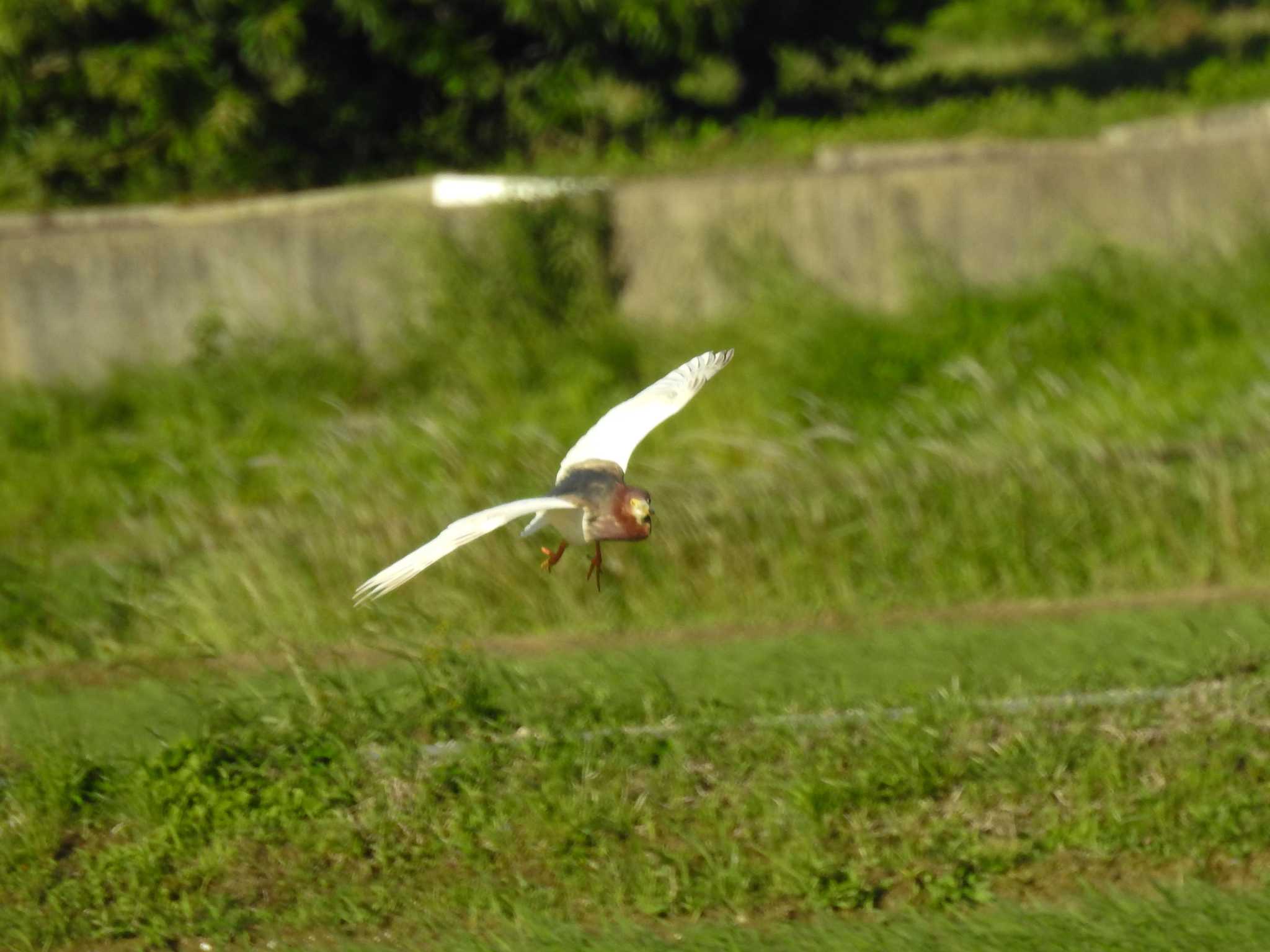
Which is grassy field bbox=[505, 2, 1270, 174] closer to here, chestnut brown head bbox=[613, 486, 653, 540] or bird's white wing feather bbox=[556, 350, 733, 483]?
bird's white wing feather bbox=[556, 350, 733, 483]

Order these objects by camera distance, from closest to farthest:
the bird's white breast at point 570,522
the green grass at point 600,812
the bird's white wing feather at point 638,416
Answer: the bird's white breast at point 570,522
the bird's white wing feather at point 638,416
the green grass at point 600,812

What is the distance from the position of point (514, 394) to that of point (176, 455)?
1726 millimetres

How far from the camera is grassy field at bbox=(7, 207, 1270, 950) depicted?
514cm

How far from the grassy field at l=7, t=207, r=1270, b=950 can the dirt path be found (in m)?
0.03

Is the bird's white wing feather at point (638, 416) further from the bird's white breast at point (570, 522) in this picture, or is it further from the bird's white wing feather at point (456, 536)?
the bird's white wing feather at point (456, 536)

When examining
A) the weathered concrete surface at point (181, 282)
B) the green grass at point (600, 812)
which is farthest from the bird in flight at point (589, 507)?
the weathered concrete surface at point (181, 282)

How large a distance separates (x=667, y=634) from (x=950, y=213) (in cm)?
476

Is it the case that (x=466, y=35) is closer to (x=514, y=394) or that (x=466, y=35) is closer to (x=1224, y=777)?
(x=514, y=394)

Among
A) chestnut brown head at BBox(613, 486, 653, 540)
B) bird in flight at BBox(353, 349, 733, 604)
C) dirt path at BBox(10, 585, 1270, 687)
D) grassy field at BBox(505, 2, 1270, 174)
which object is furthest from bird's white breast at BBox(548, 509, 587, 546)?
grassy field at BBox(505, 2, 1270, 174)

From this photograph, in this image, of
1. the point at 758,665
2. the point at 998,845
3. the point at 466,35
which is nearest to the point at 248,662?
the point at 758,665

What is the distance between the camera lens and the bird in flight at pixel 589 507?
376 centimetres

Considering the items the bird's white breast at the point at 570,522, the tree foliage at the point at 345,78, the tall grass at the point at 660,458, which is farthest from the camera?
the tree foliage at the point at 345,78

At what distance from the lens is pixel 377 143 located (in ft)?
45.6

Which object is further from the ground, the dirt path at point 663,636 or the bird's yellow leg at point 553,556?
the bird's yellow leg at point 553,556
